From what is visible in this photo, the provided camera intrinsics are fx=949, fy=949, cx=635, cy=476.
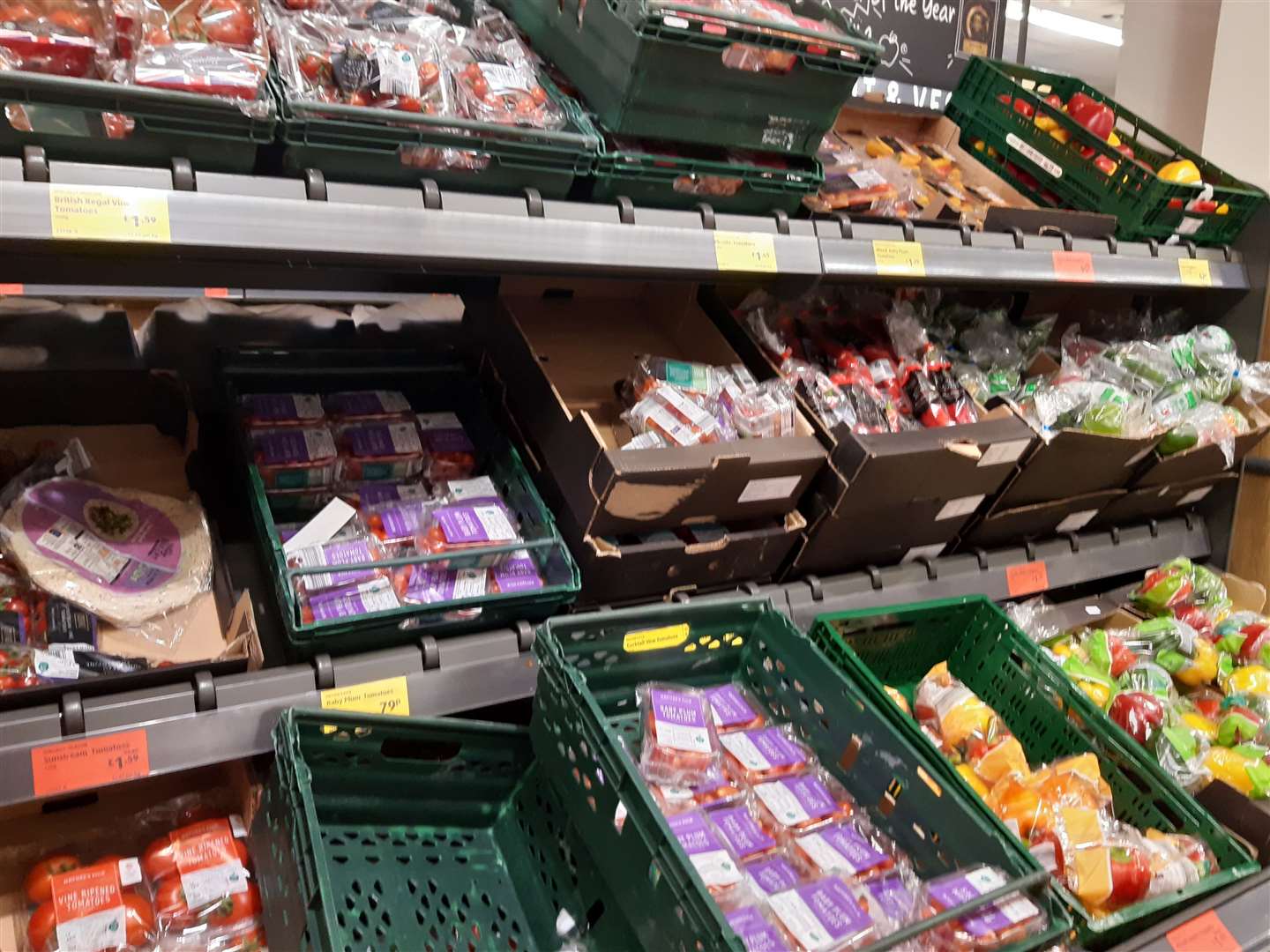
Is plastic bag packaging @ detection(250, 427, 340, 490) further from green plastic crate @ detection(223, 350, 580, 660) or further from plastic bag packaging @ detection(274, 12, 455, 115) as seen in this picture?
plastic bag packaging @ detection(274, 12, 455, 115)

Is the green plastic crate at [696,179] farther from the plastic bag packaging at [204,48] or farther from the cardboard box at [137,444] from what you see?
the cardboard box at [137,444]

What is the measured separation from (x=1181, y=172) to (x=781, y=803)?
1.61 meters

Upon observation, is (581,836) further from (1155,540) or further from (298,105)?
(1155,540)

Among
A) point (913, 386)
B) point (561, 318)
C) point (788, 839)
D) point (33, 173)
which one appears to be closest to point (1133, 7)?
point (913, 386)

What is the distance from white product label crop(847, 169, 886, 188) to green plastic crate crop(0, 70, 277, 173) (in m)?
1.04

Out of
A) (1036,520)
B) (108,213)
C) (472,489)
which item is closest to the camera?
(108,213)

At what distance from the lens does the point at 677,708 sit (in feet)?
4.53

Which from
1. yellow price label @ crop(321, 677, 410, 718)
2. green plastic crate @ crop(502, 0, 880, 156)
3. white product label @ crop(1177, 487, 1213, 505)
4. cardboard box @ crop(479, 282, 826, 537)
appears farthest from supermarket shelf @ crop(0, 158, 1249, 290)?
white product label @ crop(1177, 487, 1213, 505)

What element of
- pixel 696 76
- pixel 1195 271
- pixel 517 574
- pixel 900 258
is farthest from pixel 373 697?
pixel 1195 271

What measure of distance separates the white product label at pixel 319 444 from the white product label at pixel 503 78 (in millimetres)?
602

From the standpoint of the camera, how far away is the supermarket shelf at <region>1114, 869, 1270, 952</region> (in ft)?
4.59

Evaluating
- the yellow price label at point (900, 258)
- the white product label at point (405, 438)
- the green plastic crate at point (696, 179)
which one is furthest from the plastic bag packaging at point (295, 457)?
the yellow price label at point (900, 258)

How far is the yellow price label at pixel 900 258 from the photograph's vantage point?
1.53 m

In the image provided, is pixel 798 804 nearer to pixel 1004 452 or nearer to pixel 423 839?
pixel 423 839
